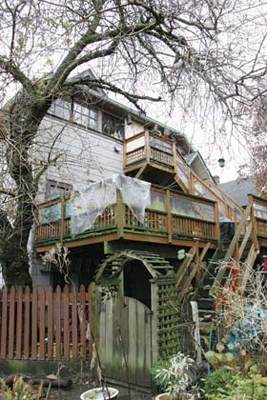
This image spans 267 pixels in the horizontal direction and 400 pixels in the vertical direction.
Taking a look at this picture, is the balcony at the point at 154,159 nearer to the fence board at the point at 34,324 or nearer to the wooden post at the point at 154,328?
the fence board at the point at 34,324

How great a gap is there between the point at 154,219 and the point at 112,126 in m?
6.97

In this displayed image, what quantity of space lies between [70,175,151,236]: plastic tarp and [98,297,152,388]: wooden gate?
3071mm

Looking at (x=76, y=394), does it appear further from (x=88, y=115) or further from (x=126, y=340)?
(x=88, y=115)

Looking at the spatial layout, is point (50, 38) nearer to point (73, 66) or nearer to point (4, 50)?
point (4, 50)

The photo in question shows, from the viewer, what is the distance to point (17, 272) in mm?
8359

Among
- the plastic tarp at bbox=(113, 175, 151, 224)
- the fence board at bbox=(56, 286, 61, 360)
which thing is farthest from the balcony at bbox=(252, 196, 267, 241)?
the fence board at bbox=(56, 286, 61, 360)

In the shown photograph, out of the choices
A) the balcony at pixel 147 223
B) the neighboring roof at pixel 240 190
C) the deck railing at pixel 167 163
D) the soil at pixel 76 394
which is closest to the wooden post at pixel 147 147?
the deck railing at pixel 167 163

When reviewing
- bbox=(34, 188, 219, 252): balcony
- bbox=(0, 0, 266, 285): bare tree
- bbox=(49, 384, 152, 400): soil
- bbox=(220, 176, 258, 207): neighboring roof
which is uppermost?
bbox=(220, 176, 258, 207): neighboring roof

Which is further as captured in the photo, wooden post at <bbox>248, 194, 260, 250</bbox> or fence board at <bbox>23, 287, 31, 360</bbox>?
wooden post at <bbox>248, 194, 260, 250</bbox>

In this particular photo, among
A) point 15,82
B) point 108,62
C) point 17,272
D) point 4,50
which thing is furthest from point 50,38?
point 17,272

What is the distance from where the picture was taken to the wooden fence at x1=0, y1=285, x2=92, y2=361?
5859 mm

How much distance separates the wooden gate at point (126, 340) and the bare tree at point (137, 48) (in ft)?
8.31

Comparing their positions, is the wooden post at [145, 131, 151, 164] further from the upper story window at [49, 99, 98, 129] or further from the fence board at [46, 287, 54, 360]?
the fence board at [46, 287, 54, 360]

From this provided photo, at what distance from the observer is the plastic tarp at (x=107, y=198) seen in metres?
8.20
